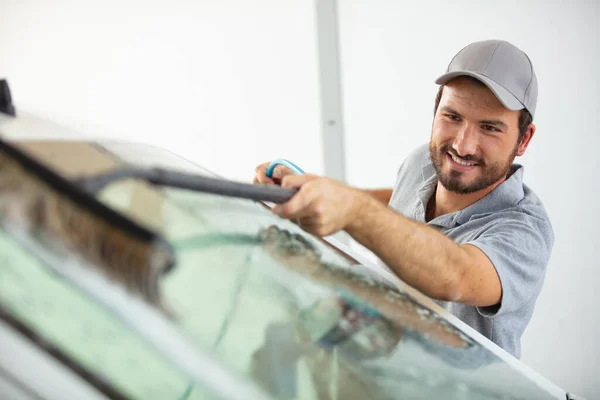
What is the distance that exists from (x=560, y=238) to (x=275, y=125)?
4.15 feet

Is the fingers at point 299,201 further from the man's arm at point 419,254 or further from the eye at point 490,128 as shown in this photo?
the eye at point 490,128

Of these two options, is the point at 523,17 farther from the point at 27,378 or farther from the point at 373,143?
the point at 27,378

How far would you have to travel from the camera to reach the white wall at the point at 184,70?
247 cm

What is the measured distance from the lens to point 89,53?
264cm

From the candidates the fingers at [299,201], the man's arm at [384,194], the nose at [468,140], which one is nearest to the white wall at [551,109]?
the man's arm at [384,194]

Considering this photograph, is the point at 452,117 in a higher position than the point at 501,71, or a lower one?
lower

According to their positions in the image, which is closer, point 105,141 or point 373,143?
point 105,141

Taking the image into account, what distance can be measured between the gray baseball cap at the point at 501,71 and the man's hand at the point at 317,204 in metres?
0.60

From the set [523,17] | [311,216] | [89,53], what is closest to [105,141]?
[311,216]

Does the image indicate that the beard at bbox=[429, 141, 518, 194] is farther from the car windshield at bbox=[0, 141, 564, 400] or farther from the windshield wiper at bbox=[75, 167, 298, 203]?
the windshield wiper at bbox=[75, 167, 298, 203]

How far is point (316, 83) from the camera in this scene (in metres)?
2.45

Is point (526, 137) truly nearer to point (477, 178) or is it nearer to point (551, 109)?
point (477, 178)

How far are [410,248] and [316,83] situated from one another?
5.84 ft

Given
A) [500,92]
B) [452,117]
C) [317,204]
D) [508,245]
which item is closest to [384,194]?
[452,117]
